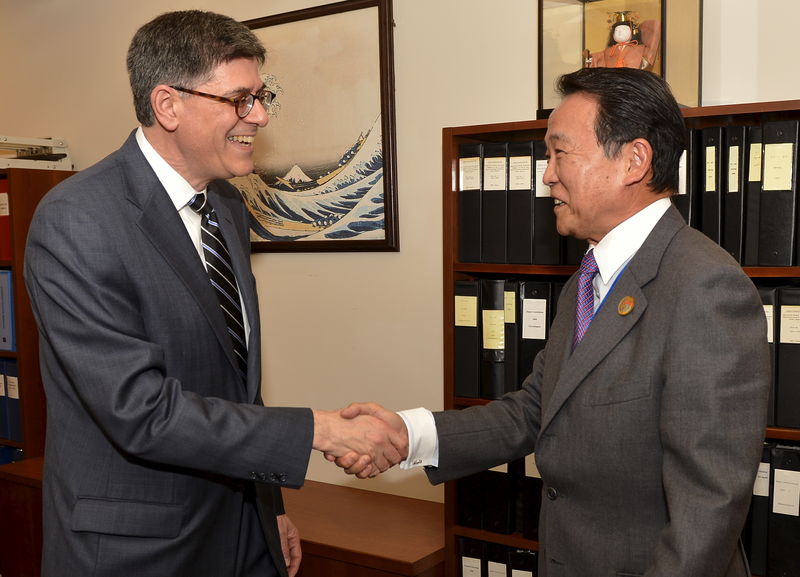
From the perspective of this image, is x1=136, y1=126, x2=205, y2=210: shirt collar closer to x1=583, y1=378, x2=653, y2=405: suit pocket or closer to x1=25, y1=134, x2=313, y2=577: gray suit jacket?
x1=25, y1=134, x2=313, y2=577: gray suit jacket

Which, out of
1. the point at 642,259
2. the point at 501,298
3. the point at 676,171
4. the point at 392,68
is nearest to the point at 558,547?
the point at 642,259

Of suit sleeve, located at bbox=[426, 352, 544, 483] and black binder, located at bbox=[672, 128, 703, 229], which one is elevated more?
black binder, located at bbox=[672, 128, 703, 229]

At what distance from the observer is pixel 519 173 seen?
8.37 ft

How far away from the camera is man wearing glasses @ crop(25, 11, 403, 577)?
1.60 meters

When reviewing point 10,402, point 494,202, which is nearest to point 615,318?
point 494,202

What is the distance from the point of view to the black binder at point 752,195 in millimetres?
2189

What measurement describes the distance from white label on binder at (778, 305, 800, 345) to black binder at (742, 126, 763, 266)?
0.48ft

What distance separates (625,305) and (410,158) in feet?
5.66

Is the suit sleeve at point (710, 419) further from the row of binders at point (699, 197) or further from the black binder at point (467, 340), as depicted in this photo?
the black binder at point (467, 340)

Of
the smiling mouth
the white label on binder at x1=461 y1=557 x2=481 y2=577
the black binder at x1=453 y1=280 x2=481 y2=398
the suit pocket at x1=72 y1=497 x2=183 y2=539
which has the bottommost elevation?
the white label on binder at x1=461 y1=557 x2=481 y2=577

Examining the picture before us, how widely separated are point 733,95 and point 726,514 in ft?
5.22

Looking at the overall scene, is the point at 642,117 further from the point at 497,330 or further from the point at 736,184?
the point at 497,330

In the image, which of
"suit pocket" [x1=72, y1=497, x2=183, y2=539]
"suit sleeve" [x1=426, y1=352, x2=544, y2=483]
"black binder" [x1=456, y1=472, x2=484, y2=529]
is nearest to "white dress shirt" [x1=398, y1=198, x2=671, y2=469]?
"suit sleeve" [x1=426, y1=352, x2=544, y2=483]

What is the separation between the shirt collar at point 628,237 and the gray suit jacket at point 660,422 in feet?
0.13
